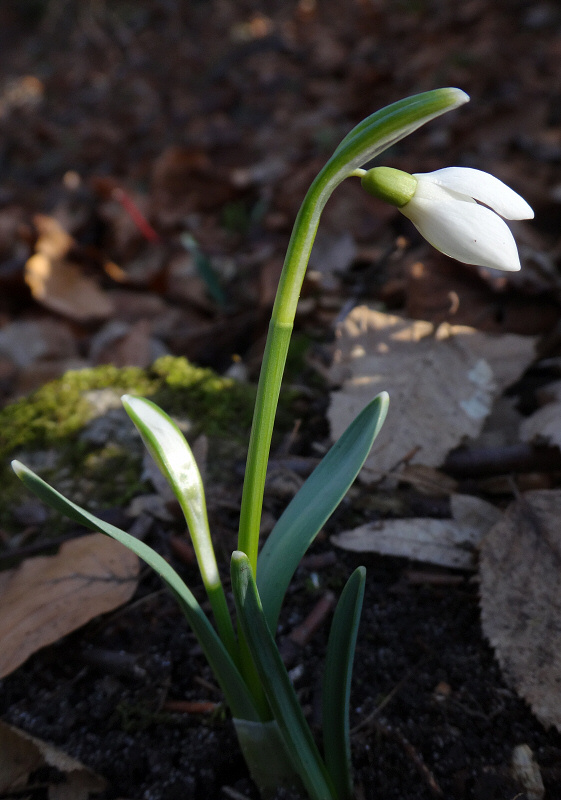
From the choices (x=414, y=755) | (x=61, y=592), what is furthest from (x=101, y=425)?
(x=414, y=755)

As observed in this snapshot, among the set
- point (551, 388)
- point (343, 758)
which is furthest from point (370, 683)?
point (551, 388)

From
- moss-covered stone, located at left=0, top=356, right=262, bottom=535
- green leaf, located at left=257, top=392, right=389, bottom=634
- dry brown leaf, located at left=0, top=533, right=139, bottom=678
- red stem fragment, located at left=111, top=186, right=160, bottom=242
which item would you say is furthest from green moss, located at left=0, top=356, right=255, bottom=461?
red stem fragment, located at left=111, top=186, right=160, bottom=242

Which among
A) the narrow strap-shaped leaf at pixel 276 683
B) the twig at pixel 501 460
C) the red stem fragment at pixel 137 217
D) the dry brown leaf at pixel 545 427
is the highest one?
the dry brown leaf at pixel 545 427

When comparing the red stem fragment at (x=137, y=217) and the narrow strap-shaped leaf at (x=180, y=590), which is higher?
the narrow strap-shaped leaf at (x=180, y=590)

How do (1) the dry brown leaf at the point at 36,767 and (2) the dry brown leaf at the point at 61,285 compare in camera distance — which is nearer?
(1) the dry brown leaf at the point at 36,767

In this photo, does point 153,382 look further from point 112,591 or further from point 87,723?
point 87,723

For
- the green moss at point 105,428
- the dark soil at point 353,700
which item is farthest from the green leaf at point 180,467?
the green moss at point 105,428

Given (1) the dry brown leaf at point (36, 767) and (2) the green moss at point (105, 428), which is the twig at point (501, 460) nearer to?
(2) the green moss at point (105, 428)

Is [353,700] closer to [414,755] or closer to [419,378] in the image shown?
[414,755]
